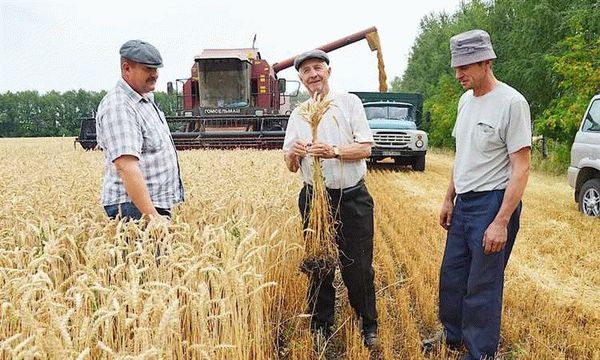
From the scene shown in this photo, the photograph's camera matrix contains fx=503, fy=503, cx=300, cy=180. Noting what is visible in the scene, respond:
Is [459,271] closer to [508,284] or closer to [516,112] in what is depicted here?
[516,112]

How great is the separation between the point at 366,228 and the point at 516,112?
1.14m

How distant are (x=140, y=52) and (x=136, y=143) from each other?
0.49m

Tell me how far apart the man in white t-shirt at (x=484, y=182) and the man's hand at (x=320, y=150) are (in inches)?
32.9

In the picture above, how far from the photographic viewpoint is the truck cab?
7594mm

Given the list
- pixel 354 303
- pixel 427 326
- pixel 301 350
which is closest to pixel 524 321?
pixel 427 326

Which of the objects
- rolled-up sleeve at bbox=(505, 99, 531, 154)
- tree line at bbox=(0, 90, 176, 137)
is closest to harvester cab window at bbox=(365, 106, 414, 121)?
rolled-up sleeve at bbox=(505, 99, 531, 154)

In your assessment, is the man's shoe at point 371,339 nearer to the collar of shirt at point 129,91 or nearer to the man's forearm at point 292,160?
the man's forearm at point 292,160

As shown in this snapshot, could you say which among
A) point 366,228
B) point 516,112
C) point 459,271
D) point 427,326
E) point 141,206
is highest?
point 516,112

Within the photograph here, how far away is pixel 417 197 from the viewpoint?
962cm

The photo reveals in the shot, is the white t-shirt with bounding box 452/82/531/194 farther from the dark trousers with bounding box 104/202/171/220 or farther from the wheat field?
the dark trousers with bounding box 104/202/171/220

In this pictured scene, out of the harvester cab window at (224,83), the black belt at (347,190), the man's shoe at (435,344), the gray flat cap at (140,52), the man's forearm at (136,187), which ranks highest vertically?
the harvester cab window at (224,83)

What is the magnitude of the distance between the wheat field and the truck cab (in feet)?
2.13

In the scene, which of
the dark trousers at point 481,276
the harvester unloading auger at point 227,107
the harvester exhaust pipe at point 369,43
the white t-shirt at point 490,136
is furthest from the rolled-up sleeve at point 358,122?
the harvester exhaust pipe at point 369,43

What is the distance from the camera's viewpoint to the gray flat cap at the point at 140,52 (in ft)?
8.96
